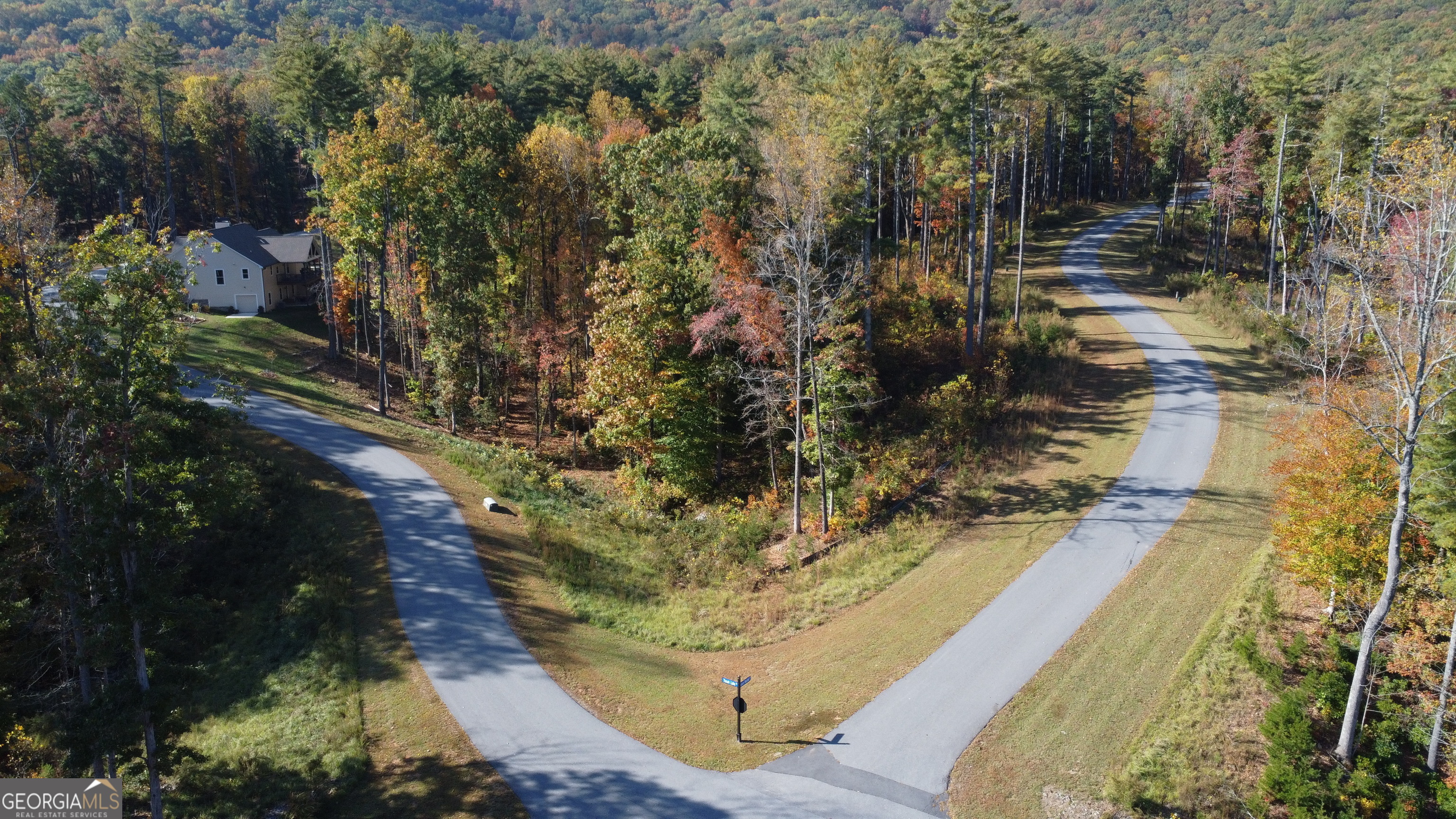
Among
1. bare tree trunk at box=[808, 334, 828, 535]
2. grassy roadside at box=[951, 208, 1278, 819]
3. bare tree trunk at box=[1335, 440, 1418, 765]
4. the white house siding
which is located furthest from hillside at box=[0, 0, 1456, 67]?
bare tree trunk at box=[1335, 440, 1418, 765]

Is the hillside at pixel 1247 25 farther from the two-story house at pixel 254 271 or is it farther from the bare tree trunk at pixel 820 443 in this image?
the two-story house at pixel 254 271

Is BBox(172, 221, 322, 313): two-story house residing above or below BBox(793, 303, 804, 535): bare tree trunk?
above

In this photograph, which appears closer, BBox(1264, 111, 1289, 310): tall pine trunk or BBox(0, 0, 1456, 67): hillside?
BBox(1264, 111, 1289, 310): tall pine trunk

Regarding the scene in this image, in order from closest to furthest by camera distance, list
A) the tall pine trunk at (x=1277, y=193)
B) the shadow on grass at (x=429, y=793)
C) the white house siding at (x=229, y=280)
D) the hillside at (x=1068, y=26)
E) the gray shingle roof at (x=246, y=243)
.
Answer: the shadow on grass at (x=429, y=793) → the tall pine trunk at (x=1277, y=193) → the white house siding at (x=229, y=280) → the gray shingle roof at (x=246, y=243) → the hillside at (x=1068, y=26)

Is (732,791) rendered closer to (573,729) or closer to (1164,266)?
(573,729)

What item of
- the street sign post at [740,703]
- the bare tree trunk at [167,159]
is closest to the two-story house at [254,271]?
the bare tree trunk at [167,159]

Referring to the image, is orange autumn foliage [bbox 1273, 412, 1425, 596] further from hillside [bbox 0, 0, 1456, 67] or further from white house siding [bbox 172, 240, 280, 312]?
hillside [bbox 0, 0, 1456, 67]
